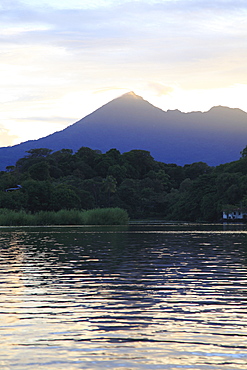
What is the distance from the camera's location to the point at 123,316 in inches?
541

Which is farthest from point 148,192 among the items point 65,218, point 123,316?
point 123,316

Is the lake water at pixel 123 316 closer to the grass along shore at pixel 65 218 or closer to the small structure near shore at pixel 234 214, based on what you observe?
the grass along shore at pixel 65 218

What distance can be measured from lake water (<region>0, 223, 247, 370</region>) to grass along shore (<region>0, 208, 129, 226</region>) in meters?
60.1

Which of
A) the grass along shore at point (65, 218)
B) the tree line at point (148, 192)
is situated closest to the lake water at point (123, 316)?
the grass along shore at point (65, 218)

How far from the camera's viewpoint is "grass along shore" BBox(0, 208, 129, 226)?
86312 millimetres

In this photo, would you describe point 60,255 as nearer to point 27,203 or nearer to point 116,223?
point 116,223

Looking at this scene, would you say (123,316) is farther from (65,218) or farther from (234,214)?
(234,214)

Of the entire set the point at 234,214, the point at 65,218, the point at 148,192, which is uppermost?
the point at 148,192

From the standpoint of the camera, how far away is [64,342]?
36.6ft

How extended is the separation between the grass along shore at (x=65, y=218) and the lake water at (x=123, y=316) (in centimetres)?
6006

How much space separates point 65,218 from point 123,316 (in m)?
76.1

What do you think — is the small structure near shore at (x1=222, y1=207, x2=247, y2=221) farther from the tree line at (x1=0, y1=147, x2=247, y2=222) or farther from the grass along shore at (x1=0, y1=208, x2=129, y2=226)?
the grass along shore at (x1=0, y1=208, x2=129, y2=226)

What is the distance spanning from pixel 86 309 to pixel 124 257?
16277mm

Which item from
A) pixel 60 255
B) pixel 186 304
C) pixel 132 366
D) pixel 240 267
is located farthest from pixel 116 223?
pixel 132 366
